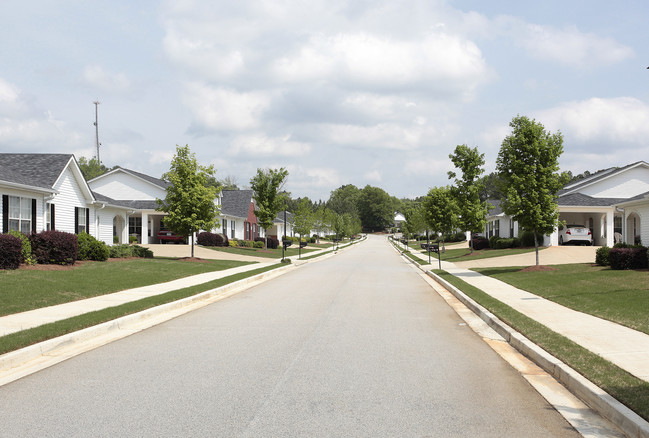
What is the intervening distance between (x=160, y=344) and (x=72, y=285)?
8610 millimetres

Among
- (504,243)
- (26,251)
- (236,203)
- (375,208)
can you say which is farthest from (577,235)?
(375,208)

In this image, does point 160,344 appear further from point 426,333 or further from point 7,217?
point 7,217

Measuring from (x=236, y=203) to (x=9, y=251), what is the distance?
137 ft

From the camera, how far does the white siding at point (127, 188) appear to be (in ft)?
148

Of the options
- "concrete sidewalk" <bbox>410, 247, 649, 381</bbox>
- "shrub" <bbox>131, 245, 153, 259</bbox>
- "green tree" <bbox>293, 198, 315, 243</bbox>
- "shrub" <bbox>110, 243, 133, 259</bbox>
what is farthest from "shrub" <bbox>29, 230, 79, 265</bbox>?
"green tree" <bbox>293, 198, 315, 243</bbox>

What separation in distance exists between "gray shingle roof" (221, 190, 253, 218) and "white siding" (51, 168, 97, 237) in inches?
1051

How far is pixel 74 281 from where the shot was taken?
16719 millimetres

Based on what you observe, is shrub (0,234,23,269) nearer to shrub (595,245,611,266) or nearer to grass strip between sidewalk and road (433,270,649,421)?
grass strip between sidewalk and road (433,270,649,421)

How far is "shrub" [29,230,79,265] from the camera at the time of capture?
66.9 ft

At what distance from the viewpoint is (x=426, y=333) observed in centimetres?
992

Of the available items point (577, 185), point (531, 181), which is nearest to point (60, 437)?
point (531, 181)

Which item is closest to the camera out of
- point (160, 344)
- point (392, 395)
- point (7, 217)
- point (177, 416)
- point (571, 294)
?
point (177, 416)

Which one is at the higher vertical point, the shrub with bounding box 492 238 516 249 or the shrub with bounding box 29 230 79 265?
the shrub with bounding box 29 230 79 265

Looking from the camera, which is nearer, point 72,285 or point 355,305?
point 355,305
